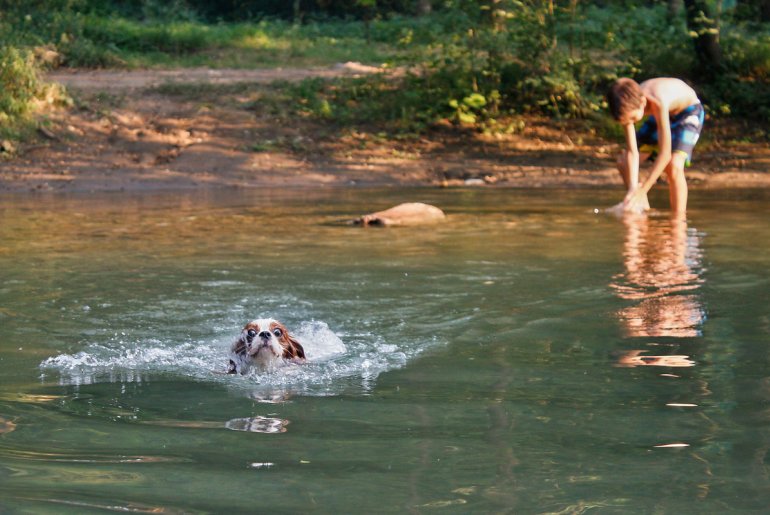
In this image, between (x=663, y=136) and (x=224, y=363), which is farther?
(x=663, y=136)

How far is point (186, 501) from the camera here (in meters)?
3.75

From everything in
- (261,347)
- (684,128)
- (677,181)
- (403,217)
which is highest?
(684,128)

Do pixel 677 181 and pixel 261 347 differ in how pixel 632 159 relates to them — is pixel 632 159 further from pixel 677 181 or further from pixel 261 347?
pixel 261 347

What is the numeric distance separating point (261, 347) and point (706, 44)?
1558 centimetres

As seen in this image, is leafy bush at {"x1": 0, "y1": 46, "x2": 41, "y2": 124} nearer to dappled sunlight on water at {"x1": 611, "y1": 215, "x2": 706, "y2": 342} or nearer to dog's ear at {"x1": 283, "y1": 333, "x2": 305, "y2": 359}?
dappled sunlight on water at {"x1": 611, "y1": 215, "x2": 706, "y2": 342}

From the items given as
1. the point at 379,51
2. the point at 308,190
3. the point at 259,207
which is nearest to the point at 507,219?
the point at 259,207

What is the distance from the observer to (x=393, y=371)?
19.4ft

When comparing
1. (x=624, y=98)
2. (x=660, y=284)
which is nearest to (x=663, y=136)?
(x=624, y=98)

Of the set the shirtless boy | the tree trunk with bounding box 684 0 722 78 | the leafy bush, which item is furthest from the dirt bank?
the shirtless boy

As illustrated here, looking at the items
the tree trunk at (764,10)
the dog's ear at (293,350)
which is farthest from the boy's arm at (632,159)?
the tree trunk at (764,10)

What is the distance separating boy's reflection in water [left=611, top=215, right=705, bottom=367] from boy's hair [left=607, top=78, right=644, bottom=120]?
3.74 feet

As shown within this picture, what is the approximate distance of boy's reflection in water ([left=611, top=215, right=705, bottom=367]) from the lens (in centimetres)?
662

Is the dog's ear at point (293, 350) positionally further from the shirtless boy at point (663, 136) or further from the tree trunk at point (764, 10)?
the tree trunk at point (764, 10)

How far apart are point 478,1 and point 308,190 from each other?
476 cm
